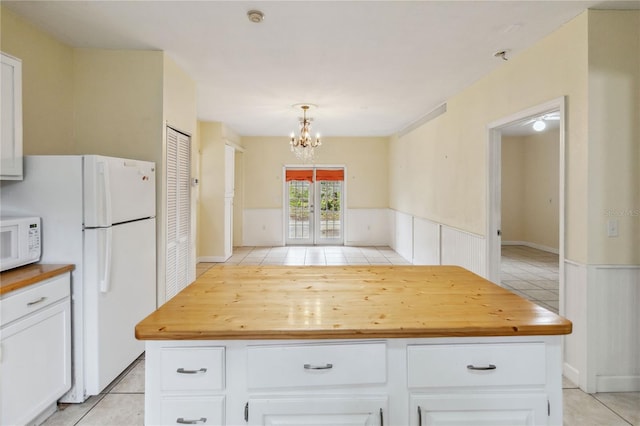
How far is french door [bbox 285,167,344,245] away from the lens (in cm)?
845

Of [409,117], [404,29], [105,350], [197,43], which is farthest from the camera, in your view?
[409,117]

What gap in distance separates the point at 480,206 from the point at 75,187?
12.7 ft

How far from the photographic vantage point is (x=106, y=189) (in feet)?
7.40

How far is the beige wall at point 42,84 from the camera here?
2.60 meters

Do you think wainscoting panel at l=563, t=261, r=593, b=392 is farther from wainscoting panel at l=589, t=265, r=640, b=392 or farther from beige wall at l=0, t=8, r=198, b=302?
beige wall at l=0, t=8, r=198, b=302

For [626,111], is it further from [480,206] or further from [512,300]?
[512,300]

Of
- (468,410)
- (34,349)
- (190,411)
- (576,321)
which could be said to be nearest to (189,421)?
(190,411)

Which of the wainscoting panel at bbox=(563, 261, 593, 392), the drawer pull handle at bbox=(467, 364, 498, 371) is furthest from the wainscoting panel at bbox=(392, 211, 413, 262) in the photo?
the drawer pull handle at bbox=(467, 364, 498, 371)

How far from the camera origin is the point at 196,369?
1.18 metres

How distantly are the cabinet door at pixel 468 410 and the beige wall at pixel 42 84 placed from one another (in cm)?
337

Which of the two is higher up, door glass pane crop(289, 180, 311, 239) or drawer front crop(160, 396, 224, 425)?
door glass pane crop(289, 180, 311, 239)

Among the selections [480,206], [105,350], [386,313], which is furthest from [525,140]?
[105,350]

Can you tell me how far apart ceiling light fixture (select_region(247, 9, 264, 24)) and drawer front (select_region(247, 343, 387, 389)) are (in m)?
2.36

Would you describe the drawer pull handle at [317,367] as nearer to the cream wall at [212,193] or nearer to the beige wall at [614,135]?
the beige wall at [614,135]
